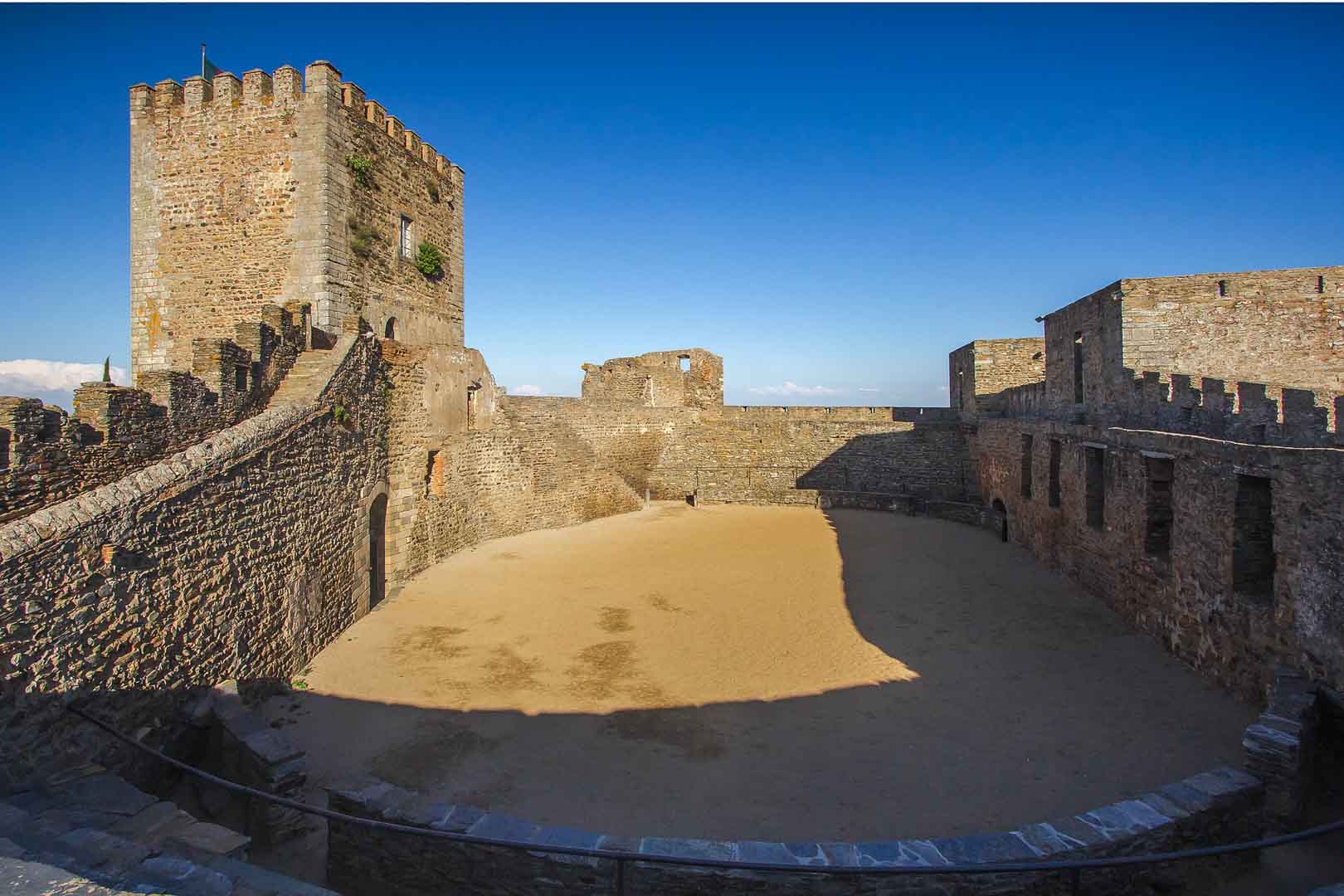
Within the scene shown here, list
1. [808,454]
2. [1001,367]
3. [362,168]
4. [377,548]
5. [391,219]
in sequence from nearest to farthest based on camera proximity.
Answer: [377,548], [362,168], [391,219], [1001,367], [808,454]

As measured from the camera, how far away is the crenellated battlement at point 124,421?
5.71 metres

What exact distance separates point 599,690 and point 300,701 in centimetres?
356

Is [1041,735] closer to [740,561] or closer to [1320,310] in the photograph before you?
[740,561]

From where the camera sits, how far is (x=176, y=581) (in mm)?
6336

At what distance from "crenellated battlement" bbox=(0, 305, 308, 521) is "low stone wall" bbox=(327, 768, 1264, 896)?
12.6ft

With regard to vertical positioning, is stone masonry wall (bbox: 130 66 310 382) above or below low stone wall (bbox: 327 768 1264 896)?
above

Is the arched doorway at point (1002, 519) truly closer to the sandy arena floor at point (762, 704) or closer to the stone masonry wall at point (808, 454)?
the sandy arena floor at point (762, 704)

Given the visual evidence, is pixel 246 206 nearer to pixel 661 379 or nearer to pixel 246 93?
pixel 246 93

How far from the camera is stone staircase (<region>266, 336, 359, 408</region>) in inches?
378

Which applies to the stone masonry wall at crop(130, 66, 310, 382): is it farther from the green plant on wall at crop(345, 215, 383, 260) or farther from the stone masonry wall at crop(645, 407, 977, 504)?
the stone masonry wall at crop(645, 407, 977, 504)

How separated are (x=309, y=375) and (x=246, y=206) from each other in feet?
16.5

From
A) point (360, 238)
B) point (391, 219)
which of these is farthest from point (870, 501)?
point (360, 238)

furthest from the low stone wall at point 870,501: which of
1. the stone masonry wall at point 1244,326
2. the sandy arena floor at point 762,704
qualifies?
the stone masonry wall at point 1244,326

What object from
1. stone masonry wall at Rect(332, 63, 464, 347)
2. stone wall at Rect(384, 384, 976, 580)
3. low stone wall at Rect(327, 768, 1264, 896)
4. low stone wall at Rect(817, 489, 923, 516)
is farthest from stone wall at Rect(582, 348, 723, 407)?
low stone wall at Rect(327, 768, 1264, 896)
